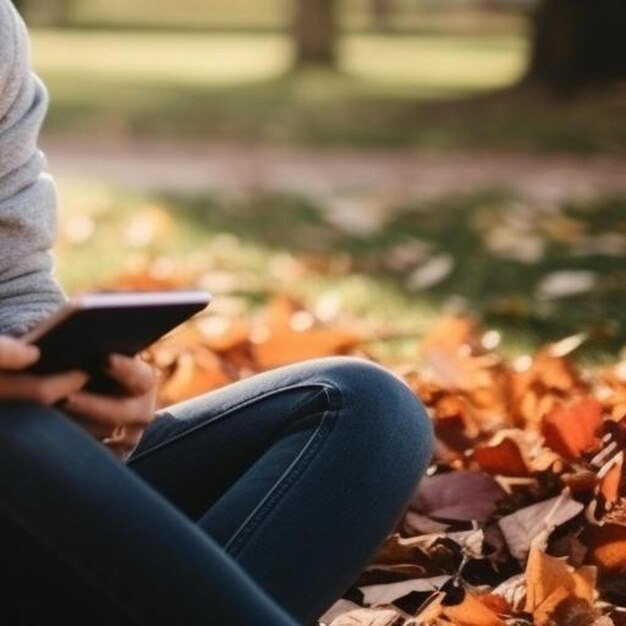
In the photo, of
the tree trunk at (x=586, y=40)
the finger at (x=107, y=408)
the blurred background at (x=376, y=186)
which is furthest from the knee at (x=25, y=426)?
the tree trunk at (x=586, y=40)

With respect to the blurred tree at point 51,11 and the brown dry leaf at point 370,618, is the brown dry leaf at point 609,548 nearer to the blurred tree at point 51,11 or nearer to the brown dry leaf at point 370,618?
the brown dry leaf at point 370,618

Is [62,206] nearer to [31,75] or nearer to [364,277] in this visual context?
[364,277]

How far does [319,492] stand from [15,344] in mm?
439

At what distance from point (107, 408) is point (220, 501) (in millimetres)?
195

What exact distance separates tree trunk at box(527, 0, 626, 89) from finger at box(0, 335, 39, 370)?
688 centimetres

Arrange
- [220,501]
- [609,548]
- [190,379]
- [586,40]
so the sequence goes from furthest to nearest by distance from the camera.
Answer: [586,40] < [190,379] < [609,548] < [220,501]

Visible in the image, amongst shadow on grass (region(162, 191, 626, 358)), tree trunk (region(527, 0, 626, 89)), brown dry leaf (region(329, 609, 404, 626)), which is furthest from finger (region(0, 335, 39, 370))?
tree trunk (region(527, 0, 626, 89))

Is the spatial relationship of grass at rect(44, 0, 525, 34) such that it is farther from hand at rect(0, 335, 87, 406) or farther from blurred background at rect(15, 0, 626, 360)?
hand at rect(0, 335, 87, 406)

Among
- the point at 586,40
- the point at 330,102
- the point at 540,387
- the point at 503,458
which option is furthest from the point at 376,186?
the point at 503,458

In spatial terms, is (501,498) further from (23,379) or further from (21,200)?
(23,379)

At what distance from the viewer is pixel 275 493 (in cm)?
191

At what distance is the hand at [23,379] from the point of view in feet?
5.42

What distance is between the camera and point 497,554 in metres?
2.28

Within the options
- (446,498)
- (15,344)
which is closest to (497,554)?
(446,498)
